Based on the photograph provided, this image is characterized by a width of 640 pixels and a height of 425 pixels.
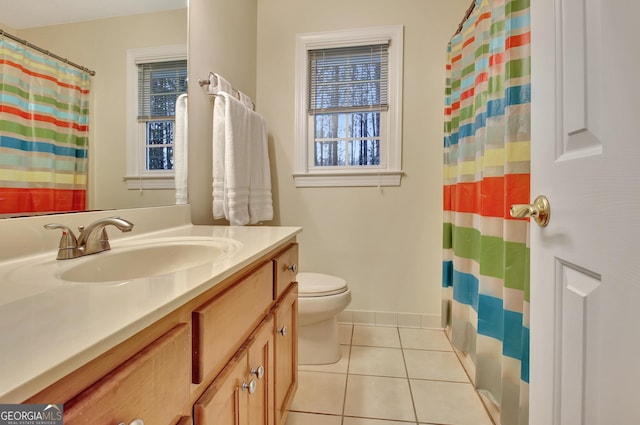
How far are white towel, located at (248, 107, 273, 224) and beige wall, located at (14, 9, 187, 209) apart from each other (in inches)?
28.6

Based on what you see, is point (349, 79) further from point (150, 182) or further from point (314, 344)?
point (314, 344)

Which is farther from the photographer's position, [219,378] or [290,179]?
[290,179]

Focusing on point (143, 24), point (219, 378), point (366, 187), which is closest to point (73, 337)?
point (219, 378)

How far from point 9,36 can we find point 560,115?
1.21 meters

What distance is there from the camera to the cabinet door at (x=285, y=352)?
97 cm

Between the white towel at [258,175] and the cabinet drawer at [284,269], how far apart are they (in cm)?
69

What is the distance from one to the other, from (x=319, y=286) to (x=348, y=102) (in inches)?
51.5

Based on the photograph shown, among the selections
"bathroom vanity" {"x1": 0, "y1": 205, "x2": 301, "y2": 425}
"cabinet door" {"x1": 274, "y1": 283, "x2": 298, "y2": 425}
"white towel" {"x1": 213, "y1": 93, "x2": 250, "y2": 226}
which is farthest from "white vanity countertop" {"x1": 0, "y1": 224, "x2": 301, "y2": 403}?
"white towel" {"x1": 213, "y1": 93, "x2": 250, "y2": 226}

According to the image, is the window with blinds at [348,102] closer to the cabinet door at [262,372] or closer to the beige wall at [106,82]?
the beige wall at [106,82]

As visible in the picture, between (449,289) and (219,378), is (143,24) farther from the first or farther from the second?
(449,289)

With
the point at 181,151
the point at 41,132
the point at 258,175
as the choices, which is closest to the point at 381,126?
the point at 258,175

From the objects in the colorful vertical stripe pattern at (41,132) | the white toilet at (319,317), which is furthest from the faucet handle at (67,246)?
the white toilet at (319,317)

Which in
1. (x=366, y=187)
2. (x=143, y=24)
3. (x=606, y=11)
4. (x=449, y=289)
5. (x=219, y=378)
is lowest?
(x=449, y=289)

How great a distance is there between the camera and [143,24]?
1.08m
